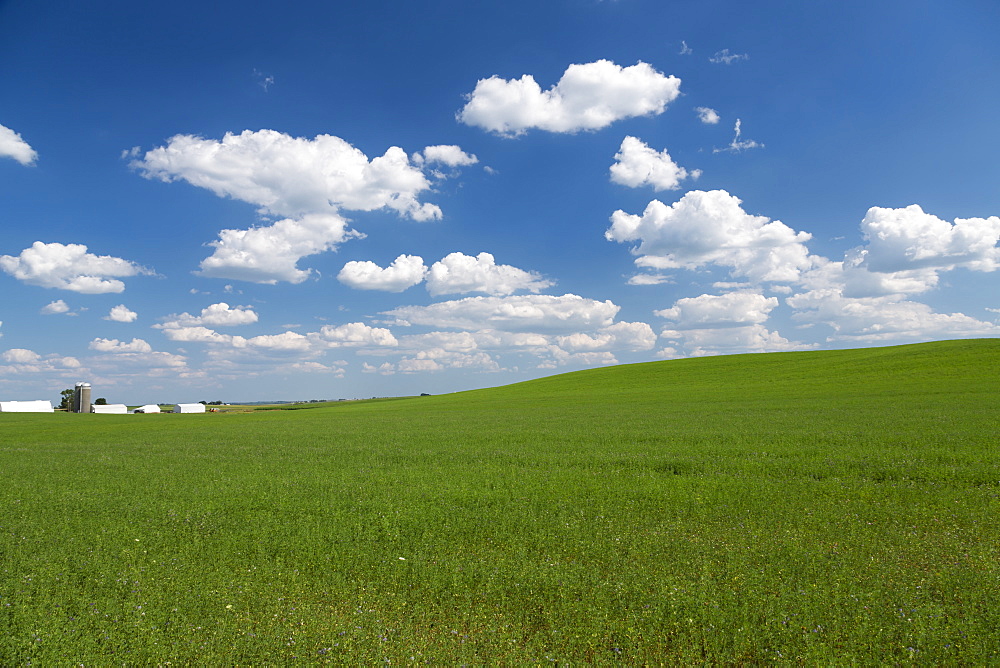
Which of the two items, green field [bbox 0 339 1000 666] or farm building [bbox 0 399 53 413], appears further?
farm building [bbox 0 399 53 413]

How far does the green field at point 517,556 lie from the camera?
621 centimetres

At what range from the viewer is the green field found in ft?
20.4

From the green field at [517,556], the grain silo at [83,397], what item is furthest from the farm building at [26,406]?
the green field at [517,556]

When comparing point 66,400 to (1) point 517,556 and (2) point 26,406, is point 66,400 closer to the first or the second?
(2) point 26,406

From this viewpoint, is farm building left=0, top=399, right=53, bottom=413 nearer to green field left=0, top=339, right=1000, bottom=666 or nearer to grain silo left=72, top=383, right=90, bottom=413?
grain silo left=72, top=383, right=90, bottom=413

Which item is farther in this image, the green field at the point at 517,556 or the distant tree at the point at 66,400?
the distant tree at the point at 66,400

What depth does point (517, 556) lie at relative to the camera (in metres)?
8.73

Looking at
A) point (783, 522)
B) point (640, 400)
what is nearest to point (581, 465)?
point (783, 522)

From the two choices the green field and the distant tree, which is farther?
the distant tree

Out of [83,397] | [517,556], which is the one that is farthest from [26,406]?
[517,556]

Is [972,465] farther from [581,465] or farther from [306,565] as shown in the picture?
[306,565]

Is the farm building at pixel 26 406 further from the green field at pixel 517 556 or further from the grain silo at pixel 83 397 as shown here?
the green field at pixel 517 556

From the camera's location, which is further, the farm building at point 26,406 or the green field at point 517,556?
the farm building at point 26,406

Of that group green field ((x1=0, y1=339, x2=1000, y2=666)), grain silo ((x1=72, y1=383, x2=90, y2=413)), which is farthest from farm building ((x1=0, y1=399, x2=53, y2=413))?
green field ((x1=0, y1=339, x2=1000, y2=666))
